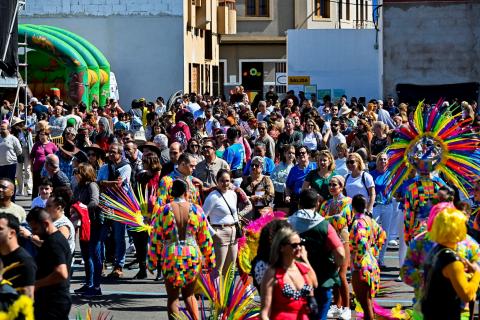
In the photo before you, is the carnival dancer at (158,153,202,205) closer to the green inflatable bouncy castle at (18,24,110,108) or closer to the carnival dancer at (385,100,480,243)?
the carnival dancer at (385,100,480,243)

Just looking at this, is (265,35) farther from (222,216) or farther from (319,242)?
(319,242)

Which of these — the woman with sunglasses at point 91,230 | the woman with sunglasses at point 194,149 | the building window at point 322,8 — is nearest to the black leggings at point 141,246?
the woman with sunglasses at point 91,230

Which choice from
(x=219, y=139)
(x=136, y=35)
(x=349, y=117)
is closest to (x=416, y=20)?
(x=136, y=35)

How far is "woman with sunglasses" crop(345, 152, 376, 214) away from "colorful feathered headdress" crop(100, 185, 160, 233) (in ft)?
7.61

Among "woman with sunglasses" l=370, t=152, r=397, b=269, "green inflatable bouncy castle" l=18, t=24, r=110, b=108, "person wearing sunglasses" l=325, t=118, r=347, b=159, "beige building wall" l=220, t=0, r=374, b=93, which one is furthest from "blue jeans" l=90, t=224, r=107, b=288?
"beige building wall" l=220, t=0, r=374, b=93

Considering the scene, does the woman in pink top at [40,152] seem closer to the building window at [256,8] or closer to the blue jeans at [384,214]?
the blue jeans at [384,214]

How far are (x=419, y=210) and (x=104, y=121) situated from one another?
1063 centimetres

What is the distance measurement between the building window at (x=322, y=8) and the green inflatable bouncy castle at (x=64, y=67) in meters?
23.0

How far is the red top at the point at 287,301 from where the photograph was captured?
7.98 metres

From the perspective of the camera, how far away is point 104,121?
21469 millimetres

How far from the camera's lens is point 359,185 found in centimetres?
1386

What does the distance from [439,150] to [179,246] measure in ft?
10.4

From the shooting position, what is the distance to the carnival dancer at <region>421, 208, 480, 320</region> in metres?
7.70

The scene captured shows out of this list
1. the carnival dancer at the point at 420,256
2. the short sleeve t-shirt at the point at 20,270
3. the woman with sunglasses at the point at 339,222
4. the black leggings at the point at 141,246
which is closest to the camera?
the short sleeve t-shirt at the point at 20,270
